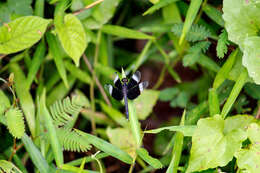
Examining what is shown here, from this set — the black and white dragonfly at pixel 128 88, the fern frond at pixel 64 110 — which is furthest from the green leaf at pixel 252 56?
the fern frond at pixel 64 110

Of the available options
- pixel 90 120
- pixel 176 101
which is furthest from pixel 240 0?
pixel 90 120

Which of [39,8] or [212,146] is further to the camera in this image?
[39,8]

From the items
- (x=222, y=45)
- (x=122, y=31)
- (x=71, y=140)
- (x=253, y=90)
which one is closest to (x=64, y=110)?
(x=71, y=140)

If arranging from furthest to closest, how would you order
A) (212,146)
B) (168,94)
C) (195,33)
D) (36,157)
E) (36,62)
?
(168,94) → (36,62) → (195,33) → (36,157) → (212,146)

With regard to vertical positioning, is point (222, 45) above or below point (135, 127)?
above

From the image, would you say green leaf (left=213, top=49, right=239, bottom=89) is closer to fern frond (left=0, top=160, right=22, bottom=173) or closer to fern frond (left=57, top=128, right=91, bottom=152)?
fern frond (left=57, top=128, right=91, bottom=152)

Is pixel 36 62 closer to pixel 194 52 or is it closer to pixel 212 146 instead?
pixel 194 52

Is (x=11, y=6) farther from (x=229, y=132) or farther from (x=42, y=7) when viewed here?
(x=229, y=132)

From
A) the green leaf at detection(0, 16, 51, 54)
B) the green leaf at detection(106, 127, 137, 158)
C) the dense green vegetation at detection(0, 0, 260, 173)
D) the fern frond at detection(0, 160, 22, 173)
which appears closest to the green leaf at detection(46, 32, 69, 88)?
the dense green vegetation at detection(0, 0, 260, 173)
